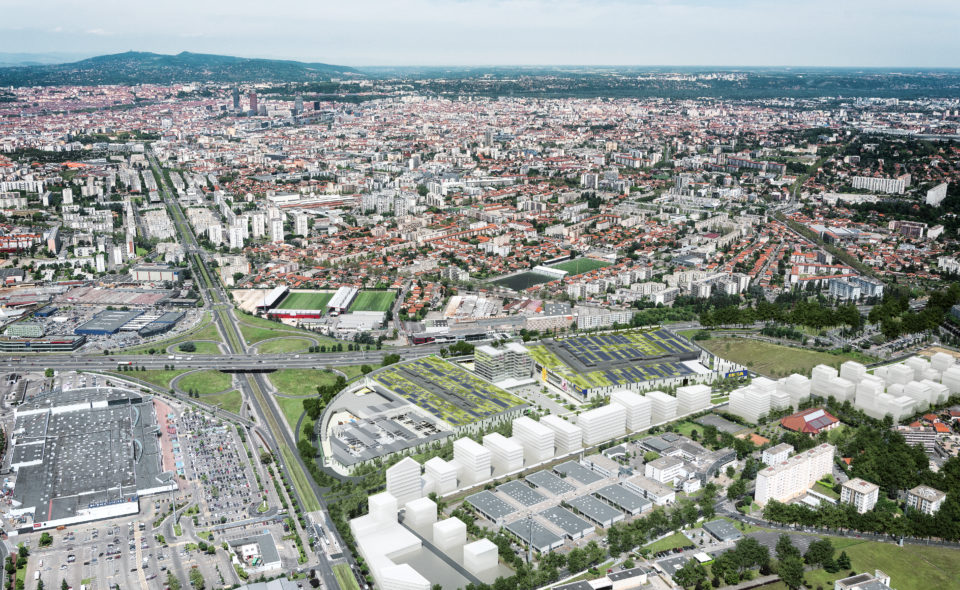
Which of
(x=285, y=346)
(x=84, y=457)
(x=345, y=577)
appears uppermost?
(x=285, y=346)

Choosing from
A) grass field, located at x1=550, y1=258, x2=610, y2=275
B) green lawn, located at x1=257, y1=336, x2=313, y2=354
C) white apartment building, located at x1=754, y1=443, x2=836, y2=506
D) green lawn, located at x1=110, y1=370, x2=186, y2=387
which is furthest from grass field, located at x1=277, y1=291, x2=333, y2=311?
white apartment building, located at x1=754, y1=443, x2=836, y2=506

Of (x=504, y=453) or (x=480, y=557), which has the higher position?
(x=504, y=453)

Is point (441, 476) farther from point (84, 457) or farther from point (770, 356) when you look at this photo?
point (770, 356)

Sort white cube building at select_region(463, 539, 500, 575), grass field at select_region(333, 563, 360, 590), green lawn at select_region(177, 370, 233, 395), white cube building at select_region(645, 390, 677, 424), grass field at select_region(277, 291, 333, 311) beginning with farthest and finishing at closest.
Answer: grass field at select_region(277, 291, 333, 311) < green lawn at select_region(177, 370, 233, 395) < white cube building at select_region(645, 390, 677, 424) < white cube building at select_region(463, 539, 500, 575) < grass field at select_region(333, 563, 360, 590)

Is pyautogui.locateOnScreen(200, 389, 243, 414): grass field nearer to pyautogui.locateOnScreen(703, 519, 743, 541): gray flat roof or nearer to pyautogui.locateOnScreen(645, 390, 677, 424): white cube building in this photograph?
pyautogui.locateOnScreen(645, 390, 677, 424): white cube building

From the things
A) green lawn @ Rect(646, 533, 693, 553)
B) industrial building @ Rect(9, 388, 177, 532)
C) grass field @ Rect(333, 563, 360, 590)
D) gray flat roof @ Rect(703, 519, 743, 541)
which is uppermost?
industrial building @ Rect(9, 388, 177, 532)

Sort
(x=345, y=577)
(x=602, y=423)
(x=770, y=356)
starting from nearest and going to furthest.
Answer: (x=345, y=577), (x=602, y=423), (x=770, y=356)

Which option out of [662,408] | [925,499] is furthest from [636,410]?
[925,499]
